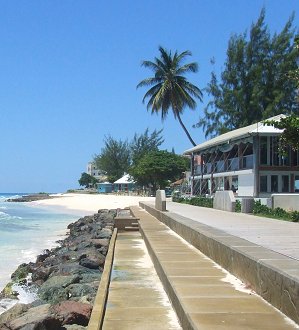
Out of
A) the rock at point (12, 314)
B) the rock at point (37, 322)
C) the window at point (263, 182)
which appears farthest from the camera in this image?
Answer: the window at point (263, 182)

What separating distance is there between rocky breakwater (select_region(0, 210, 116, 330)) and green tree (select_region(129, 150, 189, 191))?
148 feet

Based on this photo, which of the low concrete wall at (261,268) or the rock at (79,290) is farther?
the rock at (79,290)

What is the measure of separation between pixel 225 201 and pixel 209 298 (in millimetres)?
17293

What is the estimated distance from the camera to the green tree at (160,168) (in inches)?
2562

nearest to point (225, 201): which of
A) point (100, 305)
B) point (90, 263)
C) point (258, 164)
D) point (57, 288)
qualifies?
point (90, 263)

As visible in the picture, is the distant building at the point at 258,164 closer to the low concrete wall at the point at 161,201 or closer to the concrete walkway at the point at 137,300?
the low concrete wall at the point at 161,201

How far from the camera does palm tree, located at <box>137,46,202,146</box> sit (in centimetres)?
5334

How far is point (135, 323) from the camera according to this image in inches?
242

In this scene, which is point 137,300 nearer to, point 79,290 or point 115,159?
point 79,290

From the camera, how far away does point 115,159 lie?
103 meters

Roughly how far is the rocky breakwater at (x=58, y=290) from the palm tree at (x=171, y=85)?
114 ft

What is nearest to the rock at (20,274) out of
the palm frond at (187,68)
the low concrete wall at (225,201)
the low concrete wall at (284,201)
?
the low concrete wall at (225,201)

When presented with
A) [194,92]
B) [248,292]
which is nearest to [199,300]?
[248,292]

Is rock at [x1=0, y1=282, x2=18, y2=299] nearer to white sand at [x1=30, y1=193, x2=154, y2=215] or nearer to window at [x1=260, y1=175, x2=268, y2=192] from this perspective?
window at [x1=260, y1=175, x2=268, y2=192]
